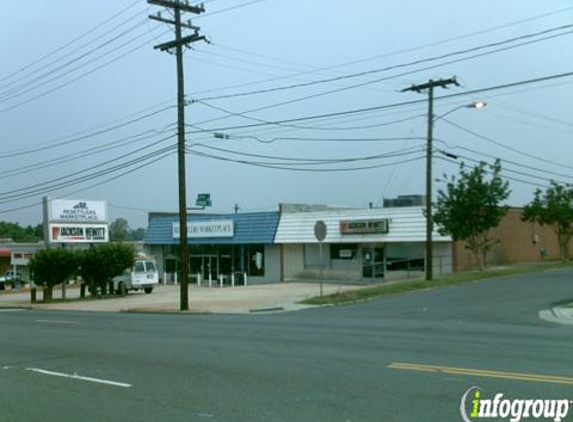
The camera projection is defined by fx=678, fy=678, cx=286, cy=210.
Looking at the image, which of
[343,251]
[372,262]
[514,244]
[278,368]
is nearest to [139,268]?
[343,251]

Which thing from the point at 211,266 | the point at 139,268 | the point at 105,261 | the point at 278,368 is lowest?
the point at 278,368

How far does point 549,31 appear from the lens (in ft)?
65.5

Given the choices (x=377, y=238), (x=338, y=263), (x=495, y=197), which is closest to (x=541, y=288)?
(x=495, y=197)

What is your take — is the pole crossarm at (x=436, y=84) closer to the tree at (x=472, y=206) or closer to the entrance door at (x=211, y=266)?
the tree at (x=472, y=206)

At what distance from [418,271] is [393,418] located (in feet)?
107

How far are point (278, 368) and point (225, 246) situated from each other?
37403 millimetres

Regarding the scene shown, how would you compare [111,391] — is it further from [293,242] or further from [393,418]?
[293,242]

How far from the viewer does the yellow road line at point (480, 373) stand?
8953 millimetres

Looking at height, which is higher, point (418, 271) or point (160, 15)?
point (160, 15)

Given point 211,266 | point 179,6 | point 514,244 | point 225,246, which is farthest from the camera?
point 211,266

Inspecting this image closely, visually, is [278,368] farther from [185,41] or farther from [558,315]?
[185,41]

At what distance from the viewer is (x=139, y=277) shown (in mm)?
40938

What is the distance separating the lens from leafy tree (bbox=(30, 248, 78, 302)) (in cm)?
3747

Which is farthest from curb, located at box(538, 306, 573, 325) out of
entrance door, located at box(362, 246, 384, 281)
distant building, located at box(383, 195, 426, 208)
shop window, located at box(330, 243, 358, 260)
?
distant building, located at box(383, 195, 426, 208)
